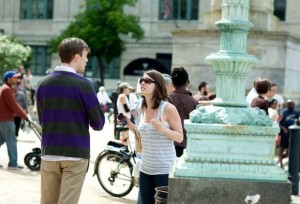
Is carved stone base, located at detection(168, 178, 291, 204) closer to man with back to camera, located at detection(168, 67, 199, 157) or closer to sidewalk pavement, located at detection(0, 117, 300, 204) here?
man with back to camera, located at detection(168, 67, 199, 157)

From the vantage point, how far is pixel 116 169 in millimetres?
10914

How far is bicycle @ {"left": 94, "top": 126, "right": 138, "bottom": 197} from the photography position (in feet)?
35.6

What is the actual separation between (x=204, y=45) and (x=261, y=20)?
1579mm

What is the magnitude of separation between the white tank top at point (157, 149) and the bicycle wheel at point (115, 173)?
3800mm

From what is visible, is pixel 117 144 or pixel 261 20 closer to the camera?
pixel 117 144

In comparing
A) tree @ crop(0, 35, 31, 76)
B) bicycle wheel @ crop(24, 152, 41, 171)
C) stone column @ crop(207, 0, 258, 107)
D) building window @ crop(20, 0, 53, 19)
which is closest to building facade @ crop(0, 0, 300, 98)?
building window @ crop(20, 0, 53, 19)

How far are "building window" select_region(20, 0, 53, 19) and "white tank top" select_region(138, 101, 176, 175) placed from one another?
172 feet

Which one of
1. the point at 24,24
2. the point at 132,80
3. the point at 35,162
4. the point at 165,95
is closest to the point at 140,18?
the point at 132,80

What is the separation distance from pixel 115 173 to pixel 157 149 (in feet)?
13.3

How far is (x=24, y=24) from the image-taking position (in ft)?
193

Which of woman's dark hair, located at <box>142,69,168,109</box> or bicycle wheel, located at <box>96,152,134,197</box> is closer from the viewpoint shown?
woman's dark hair, located at <box>142,69,168,109</box>

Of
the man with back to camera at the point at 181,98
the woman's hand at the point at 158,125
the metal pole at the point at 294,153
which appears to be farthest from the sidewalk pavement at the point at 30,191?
the woman's hand at the point at 158,125

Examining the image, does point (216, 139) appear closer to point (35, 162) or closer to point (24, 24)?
point (35, 162)

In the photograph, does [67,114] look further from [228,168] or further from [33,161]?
[33,161]
